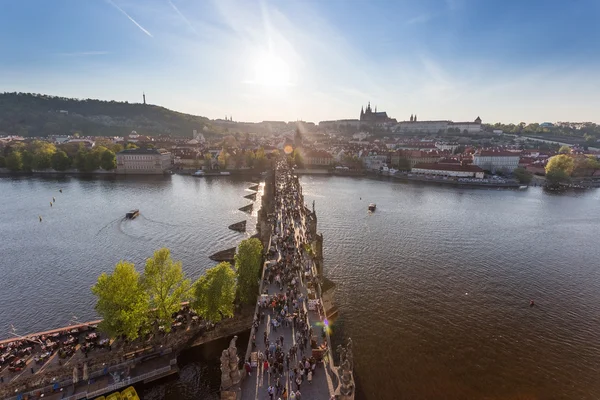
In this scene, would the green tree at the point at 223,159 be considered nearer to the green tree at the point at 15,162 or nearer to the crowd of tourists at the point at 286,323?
the green tree at the point at 15,162

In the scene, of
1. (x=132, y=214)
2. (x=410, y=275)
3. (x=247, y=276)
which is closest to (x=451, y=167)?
(x=410, y=275)

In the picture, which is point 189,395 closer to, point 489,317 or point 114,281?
point 114,281

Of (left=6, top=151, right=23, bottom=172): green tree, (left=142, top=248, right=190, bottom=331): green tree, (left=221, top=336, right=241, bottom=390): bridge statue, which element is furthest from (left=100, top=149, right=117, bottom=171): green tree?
(left=221, top=336, right=241, bottom=390): bridge statue

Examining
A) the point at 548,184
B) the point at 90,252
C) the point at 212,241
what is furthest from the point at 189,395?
the point at 548,184

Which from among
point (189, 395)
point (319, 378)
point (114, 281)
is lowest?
point (189, 395)

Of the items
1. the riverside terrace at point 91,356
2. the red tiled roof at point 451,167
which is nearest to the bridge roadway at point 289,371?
the riverside terrace at point 91,356

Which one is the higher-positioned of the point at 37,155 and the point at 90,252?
the point at 37,155

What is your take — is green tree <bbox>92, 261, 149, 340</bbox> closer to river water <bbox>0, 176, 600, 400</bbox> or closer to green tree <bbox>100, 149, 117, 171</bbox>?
river water <bbox>0, 176, 600, 400</bbox>

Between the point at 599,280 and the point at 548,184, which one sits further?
the point at 548,184
